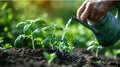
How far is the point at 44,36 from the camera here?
3381 millimetres

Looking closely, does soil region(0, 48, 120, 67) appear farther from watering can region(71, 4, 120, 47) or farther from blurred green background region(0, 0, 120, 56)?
blurred green background region(0, 0, 120, 56)

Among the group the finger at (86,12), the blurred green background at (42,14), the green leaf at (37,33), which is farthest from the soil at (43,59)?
the blurred green background at (42,14)

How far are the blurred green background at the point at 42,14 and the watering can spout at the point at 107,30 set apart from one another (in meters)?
1.31

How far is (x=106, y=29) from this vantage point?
3299 mm

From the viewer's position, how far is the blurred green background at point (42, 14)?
499 centimetres

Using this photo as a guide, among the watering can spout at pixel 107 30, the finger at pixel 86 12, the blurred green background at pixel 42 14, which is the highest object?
the blurred green background at pixel 42 14

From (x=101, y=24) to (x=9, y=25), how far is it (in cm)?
233

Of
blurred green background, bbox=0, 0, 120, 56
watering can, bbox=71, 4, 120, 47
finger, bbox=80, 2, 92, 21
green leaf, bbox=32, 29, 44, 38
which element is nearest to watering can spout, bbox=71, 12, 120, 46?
watering can, bbox=71, 4, 120, 47

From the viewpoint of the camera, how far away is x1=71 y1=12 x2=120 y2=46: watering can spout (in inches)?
128

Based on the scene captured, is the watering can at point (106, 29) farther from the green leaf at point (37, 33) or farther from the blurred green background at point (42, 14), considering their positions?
the blurred green background at point (42, 14)

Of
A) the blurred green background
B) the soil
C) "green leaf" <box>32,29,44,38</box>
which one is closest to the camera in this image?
the soil

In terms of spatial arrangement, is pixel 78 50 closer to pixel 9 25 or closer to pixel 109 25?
pixel 109 25

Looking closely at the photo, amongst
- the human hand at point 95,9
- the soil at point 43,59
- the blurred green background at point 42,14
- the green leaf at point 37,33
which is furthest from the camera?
the blurred green background at point 42,14

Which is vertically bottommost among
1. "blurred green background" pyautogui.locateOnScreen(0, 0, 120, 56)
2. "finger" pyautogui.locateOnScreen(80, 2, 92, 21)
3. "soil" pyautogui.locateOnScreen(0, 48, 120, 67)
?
"soil" pyautogui.locateOnScreen(0, 48, 120, 67)
